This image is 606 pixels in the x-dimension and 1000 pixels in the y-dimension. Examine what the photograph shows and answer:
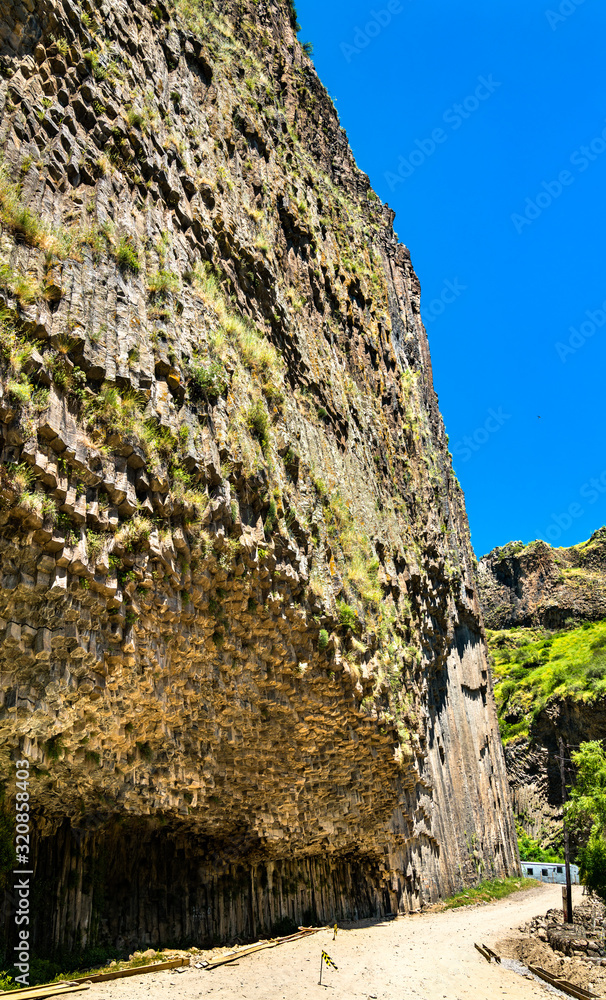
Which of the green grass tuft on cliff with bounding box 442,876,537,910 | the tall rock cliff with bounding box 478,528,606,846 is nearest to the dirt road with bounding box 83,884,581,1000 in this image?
the green grass tuft on cliff with bounding box 442,876,537,910

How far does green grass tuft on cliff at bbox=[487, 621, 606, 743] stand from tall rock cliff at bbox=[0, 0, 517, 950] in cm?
2195

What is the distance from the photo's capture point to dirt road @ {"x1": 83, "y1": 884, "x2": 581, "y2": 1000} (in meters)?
12.8

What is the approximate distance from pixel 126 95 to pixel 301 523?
353 inches

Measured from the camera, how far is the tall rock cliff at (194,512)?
380 inches

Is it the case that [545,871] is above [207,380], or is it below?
below

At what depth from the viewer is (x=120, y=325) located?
10781 millimetres

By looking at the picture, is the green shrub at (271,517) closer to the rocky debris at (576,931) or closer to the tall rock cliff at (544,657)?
the rocky debris at (576,931)

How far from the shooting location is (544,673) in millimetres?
53125

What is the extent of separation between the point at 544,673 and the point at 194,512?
1878 inches

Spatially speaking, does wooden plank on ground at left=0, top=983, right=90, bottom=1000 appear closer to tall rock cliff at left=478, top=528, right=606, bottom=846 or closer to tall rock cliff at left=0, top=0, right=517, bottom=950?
tall rock cliff at left=0, top=0, right=517, bottom=950

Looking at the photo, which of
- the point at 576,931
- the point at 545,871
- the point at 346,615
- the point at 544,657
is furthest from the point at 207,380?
the point at 544,657

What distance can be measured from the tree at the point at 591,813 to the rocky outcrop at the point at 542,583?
50.2 metres

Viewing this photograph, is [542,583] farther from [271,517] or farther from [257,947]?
[271,517]

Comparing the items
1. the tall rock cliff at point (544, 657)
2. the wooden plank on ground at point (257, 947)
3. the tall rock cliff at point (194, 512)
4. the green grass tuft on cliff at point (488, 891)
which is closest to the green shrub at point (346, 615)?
the tall rock cliff at point (194, 512)
